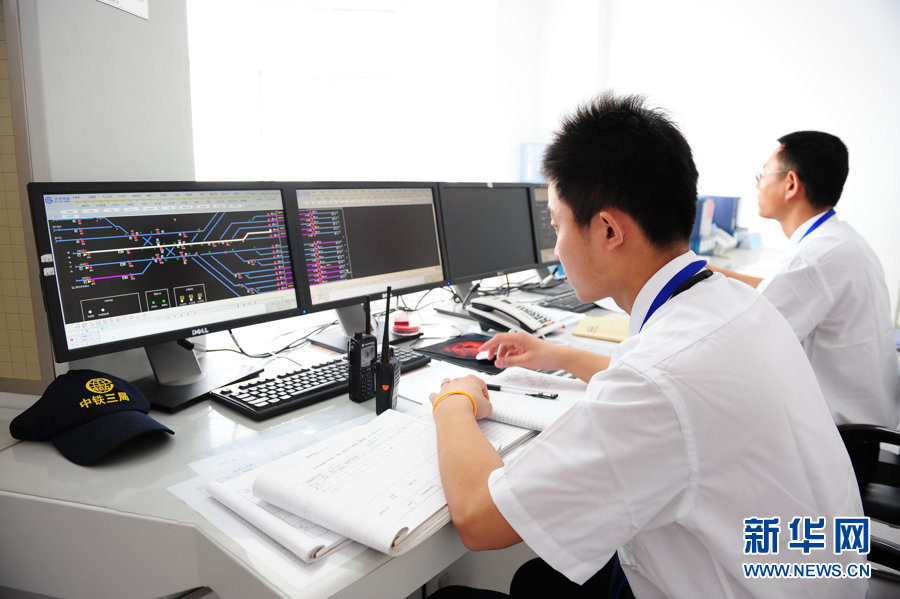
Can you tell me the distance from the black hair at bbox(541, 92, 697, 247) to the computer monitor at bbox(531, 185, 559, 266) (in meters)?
1.52

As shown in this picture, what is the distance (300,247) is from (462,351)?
53 cm

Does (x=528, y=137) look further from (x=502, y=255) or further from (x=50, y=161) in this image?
(x=50, y=161)

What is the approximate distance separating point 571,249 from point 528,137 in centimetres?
342

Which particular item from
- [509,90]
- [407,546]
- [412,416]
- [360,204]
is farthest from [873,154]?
[407,546]

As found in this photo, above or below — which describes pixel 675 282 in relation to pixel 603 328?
above

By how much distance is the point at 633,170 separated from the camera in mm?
850

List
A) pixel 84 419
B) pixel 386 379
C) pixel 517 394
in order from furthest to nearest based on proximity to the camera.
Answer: pixel 517 394 < pixel 386 379 < pixel 84 419

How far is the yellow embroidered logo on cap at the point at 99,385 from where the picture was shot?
102 centimetres

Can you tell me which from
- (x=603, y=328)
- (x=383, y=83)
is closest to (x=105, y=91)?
(x=603, y=328)

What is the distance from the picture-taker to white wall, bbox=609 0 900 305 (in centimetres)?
262

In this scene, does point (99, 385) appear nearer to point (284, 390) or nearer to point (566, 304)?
point (284, 390)

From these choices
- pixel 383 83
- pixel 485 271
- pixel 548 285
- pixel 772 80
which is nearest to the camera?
pixel 485 271

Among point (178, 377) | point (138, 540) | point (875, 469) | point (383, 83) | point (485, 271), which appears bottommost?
point (875, 469)

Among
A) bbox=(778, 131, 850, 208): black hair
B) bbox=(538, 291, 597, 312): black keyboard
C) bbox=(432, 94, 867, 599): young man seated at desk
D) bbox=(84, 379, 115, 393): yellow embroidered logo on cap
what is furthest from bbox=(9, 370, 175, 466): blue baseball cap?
bbox=(778, 131, 850, 208): black hair
